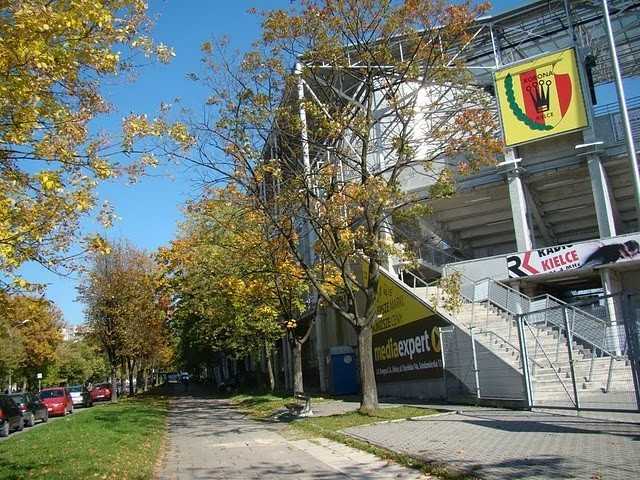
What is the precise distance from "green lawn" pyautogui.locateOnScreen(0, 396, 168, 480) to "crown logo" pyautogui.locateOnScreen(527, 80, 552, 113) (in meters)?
23.2

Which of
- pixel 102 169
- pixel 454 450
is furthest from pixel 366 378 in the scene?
pixel 102 169

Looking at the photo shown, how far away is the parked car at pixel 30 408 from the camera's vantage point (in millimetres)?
24891

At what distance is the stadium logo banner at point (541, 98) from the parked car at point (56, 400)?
89.3 ft

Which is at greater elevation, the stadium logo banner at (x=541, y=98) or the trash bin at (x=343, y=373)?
the stadium logo banner at (x=541, y=98)

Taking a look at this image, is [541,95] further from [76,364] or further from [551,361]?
[76,364]

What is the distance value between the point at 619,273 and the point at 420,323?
42.9ft

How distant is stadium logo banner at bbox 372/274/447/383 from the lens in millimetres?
19398

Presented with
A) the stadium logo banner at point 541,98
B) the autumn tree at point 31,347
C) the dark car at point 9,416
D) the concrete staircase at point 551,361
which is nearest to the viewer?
the concrete staircase at point 551,361

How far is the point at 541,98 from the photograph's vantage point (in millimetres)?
29406

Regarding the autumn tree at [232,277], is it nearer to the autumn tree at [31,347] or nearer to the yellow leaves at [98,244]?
the yellow leaves at [98,244]

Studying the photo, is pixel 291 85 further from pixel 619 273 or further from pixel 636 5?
pixel 636 5

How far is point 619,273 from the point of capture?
2791cm

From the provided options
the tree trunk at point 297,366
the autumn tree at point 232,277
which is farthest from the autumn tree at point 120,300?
the tree trunk at point 297,366

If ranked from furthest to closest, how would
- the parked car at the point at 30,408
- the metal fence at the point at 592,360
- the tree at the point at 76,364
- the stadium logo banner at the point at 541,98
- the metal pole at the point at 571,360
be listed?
1. the tree at the point at 76,364
2. the stadium logo banner at the point at 541,98
3. the parked car at the point at 30,408
4. the metal pole at the point at 571,360
5. the metal fence at the point at 592,360
